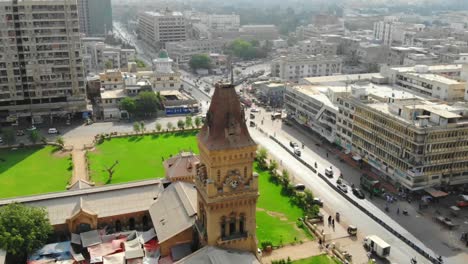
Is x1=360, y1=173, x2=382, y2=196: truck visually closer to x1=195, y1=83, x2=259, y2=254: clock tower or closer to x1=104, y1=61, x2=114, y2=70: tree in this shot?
x1=195, y1=83, x2=259, y2=254: clock tower

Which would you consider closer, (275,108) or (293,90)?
(293,90)

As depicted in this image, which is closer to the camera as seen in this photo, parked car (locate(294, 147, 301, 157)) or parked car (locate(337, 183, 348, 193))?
parked car (locate(337, 183, 348, 193))

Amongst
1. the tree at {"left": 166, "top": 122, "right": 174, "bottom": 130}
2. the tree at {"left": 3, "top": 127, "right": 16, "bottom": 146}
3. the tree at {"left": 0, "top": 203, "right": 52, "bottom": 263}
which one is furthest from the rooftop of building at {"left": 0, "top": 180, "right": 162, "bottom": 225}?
the tree at {"left": 166, "top": 122, "right": 174, "bottom": 130}

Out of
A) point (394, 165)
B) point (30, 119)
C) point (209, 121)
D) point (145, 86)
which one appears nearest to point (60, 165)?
point (30, 119)

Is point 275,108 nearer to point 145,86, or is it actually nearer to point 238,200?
point 145,86

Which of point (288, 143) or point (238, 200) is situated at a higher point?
point (238, 200)

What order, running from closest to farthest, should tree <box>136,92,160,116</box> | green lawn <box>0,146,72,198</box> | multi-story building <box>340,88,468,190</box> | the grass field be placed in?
1. the grass field
2. multi-story building <box>340,88,468,190</box>
3. green lawn <box>0,146,72,198</box>
4. tree <box>136,92,160,116</box>

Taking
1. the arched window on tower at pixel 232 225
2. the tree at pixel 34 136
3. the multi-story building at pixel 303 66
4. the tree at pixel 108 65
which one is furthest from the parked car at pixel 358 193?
the tree at pixel 108 65
